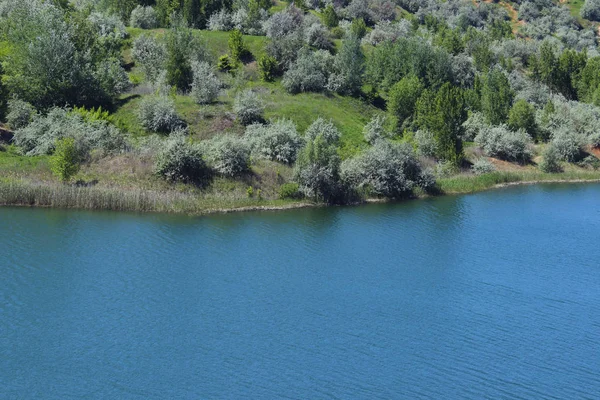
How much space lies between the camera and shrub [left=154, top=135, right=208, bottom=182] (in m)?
63.2

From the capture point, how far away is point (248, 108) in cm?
7806

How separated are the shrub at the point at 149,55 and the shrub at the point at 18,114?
18.3 meters

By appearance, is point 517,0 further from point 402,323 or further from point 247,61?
point 402,323

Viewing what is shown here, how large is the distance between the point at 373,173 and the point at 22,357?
43.3 meters

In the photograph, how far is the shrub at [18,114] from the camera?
71562 mm

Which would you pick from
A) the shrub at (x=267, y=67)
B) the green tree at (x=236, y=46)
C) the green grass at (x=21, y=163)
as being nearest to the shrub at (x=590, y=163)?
the shrub at (x=267, y=67)

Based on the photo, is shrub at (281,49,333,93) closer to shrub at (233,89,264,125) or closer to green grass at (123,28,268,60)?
green grass at (123,28,268,60)

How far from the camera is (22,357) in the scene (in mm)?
31891

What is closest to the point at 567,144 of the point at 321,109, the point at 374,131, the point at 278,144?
the point at 374,131

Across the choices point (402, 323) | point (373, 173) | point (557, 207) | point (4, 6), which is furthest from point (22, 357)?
point (4, 6)

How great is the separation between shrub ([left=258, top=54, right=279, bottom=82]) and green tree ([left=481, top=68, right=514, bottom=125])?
2894cm

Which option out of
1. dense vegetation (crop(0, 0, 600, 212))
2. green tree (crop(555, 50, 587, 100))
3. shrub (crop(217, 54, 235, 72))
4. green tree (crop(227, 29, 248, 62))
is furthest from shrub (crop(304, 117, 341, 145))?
green tree (crop(555, 50, 587, 100))

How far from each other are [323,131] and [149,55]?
97.0ft

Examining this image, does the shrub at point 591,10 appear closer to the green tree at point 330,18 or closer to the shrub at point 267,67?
the green tree at point 330,18
